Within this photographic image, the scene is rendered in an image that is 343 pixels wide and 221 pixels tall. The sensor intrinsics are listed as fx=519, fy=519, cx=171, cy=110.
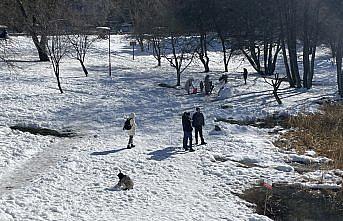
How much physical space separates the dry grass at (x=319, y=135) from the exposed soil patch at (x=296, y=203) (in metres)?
2.74

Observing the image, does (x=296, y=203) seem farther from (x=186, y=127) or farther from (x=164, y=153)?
(x=164, y=153)

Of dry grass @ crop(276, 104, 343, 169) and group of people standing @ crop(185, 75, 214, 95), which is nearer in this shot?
dry grass @ crop(276, 104, 343, 169)

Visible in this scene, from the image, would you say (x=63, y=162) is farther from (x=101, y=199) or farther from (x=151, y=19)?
(x=151, y=19)

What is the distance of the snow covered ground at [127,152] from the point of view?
13.7m

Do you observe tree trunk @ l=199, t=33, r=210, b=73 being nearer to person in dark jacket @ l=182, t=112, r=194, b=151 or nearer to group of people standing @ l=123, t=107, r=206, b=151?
group of people standing @ l=123, t=107, r=206, b=151

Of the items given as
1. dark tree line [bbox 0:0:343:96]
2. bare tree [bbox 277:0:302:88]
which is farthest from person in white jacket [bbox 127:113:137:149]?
bare tree [bbox 277:0:302:88]

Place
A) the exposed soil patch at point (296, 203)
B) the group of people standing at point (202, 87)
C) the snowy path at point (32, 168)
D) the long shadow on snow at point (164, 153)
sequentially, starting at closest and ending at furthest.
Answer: the exposed soil patch at point (296, 203) → the snowy path at point (32, 168) → the long shadow on snow at point (164, 153) → the group of people standing at point (202, 87)

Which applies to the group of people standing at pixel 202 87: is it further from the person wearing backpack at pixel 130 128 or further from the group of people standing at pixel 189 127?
the person wearing backpack at pixel 130 128

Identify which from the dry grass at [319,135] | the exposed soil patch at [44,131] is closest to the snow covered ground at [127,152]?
the exposed soil patch at [44,131]

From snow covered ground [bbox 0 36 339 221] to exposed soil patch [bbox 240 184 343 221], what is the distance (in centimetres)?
45

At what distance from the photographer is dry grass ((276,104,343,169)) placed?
64.0 feet

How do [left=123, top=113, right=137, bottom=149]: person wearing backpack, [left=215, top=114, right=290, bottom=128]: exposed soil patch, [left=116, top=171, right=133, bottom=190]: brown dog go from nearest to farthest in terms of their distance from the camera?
[left=116, top=171, right=133, bottom=190]: brown dog
[left=123, top=113, right=137, bottom=149]: person wearing backpack
[left=215, top=114, right=290, bottom=128]: exposed soil patch

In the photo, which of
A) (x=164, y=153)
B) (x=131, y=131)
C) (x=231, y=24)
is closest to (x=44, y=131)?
(x=131, y=131)

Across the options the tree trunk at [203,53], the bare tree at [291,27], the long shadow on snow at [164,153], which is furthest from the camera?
the tree trunk at [203,53]
